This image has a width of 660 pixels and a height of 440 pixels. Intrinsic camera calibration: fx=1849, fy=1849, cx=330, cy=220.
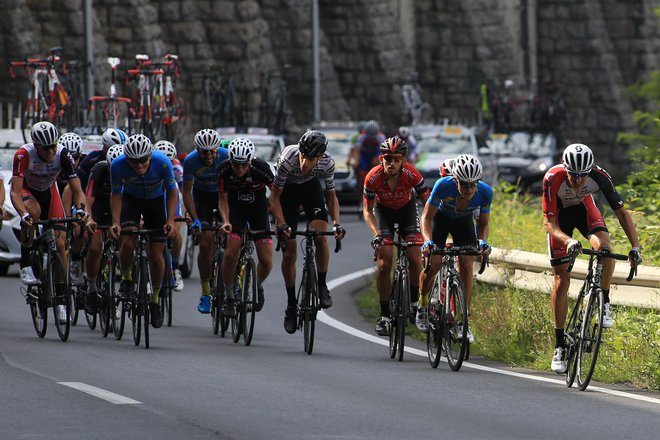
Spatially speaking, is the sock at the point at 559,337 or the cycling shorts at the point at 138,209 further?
the cycling shorts at the point at 138,209

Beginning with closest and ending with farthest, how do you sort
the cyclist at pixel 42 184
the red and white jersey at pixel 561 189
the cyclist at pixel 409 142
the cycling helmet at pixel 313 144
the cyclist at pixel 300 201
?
the red and white jersey at pixel 561 189 → the cycling helmet at pixel 313 144 → the cyclist at pixel 300 201 → the cyclist at pixel 42 184 → the cyclist at pixel 409 142

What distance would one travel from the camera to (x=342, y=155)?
3709 centimetres

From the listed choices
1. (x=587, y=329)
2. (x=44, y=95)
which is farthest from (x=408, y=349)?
(x=44, y=95)

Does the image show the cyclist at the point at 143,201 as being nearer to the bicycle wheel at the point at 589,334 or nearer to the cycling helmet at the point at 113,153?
the cycling helmet at the point at 113,153

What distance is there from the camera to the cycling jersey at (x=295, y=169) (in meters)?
14.6

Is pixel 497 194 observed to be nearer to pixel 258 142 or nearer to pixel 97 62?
pixel 258 142

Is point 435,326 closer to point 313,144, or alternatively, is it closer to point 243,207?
point 313,144

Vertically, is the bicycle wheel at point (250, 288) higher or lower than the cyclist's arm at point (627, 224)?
lower

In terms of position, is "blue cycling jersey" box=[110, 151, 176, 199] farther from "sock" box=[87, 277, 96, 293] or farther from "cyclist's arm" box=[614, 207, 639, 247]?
"cyclist's arm" box=[614, 207, 639, 247]

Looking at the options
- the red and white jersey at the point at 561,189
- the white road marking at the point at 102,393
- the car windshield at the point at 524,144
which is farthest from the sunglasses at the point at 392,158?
the car windshield at the point at 524,144

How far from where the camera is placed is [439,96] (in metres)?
57.8

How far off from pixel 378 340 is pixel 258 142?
18203 millimetres

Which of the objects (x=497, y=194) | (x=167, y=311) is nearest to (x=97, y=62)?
(x=497, y=194)

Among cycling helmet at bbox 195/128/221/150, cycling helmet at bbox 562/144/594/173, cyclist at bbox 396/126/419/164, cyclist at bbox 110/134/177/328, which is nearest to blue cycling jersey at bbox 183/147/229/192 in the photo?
cycling helmet at bbox 195/128/221/150
